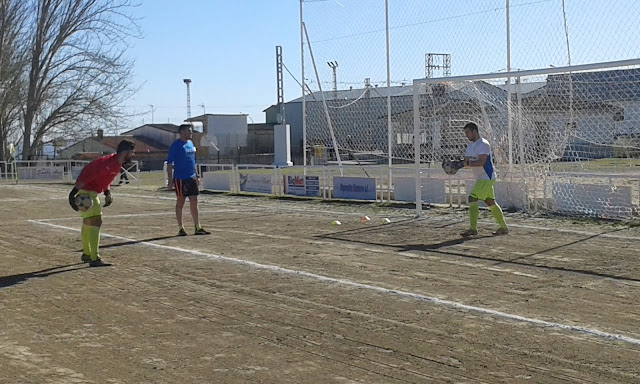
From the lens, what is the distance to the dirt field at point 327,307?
6.08 metres

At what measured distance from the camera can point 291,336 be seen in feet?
23.0

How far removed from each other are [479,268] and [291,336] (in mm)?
4101

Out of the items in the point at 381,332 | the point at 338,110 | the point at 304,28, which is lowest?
the point at 381,332

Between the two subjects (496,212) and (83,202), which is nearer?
(83,202)

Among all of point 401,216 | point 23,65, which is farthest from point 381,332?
point 23,65

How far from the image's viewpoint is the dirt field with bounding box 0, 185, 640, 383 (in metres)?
6.08

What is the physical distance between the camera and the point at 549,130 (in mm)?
18469

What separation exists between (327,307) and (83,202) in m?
4.32

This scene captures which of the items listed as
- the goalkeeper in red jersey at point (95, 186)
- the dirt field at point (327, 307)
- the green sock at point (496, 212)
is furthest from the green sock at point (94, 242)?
the green sock at point (496, 212)

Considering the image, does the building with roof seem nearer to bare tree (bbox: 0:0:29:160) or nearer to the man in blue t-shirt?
bare tree (bbox: 0:0:29:160)

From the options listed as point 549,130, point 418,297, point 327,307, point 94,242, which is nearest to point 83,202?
point 94,242

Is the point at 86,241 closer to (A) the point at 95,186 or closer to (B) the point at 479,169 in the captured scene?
(A) the point at 95,186

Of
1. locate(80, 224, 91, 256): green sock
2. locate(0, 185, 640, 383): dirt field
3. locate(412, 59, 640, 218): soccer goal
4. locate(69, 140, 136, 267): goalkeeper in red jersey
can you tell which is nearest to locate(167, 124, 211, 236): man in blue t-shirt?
locate(0, 185, 640, 383): dirt field

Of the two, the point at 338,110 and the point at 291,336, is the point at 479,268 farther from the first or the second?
the point at 338,110
